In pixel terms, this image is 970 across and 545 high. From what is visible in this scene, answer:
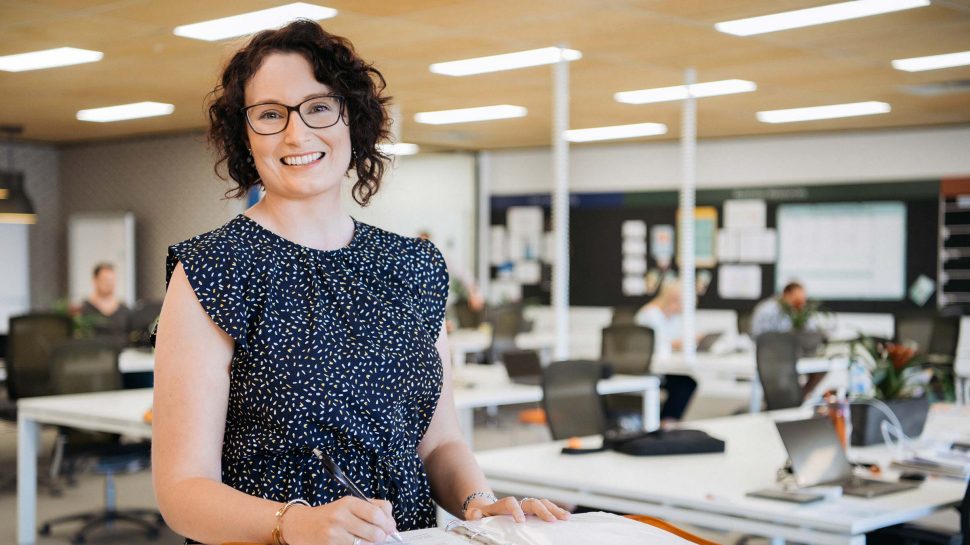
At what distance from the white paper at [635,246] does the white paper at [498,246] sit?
6.07 feet

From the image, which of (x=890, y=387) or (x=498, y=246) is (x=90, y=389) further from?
(x=498, y=246)

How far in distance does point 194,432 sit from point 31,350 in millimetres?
6994

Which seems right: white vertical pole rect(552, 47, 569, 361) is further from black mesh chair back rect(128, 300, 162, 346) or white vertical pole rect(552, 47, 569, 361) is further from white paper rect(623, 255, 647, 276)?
white paper rect(623, 255, 647, 276)

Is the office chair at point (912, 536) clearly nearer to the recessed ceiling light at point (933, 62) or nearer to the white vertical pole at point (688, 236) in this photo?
the white vertical pole at point (688, 236)

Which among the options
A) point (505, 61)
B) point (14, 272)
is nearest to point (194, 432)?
point (505, 61)

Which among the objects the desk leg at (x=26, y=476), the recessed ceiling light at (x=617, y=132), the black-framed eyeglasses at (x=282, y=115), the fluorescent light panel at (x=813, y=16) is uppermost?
the fluorescent light panel at (x=813, y=16)

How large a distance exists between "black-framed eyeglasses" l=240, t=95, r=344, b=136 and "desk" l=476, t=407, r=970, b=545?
1960 millimetres

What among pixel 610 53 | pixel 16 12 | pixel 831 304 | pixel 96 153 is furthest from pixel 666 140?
pixel 16 12

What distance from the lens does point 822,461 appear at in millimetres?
3455

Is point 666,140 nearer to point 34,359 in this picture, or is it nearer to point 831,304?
point 831,304

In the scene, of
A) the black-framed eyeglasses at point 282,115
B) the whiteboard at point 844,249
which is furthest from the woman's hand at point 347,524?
the whiteboard at point 844,249

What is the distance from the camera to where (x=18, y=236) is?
14781 mm

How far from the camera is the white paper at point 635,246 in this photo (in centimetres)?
1372

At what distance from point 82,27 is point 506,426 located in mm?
5055
